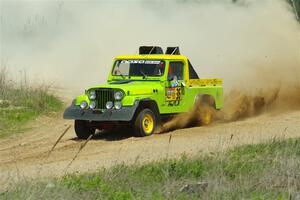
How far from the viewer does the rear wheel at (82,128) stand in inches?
570

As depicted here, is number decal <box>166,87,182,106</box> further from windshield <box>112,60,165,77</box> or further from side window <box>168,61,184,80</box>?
windshield <box>112,60,165,77</box>

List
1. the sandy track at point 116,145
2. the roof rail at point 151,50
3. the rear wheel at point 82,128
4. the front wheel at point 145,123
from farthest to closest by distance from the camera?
the roof rail at point 151,50
the rear wheel at point 82,128
the front wheel at point 145,123
the sandy track at point 116,145

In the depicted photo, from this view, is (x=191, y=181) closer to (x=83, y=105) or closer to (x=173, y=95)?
(x=83, y=105)

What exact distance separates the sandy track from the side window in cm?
130

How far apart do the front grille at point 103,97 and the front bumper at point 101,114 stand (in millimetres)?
200

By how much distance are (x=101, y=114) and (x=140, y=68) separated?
1.93 meters

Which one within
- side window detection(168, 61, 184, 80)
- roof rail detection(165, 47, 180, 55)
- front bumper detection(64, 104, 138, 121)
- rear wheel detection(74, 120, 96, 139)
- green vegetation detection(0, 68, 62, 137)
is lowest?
green vegetation detection(0, 68, 62, 137)

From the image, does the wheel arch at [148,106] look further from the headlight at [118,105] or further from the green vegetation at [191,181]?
the green vegetation at [191,181]

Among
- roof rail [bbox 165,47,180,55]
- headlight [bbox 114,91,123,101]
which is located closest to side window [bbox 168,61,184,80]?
roof rail [bbox 165,47,180,55]

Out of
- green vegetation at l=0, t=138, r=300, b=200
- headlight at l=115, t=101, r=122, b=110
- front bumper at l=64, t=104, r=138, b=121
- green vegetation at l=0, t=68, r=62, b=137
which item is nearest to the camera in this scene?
green vegetation at l=0, t=138, r=300, b=200

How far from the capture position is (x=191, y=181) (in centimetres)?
840

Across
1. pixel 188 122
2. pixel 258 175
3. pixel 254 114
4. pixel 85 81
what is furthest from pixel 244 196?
pixel 85 81

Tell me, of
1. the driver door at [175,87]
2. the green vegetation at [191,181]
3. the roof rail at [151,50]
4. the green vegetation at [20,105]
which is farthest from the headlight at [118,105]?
the green vegetation at [191,181]

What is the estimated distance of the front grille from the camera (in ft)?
45.9
